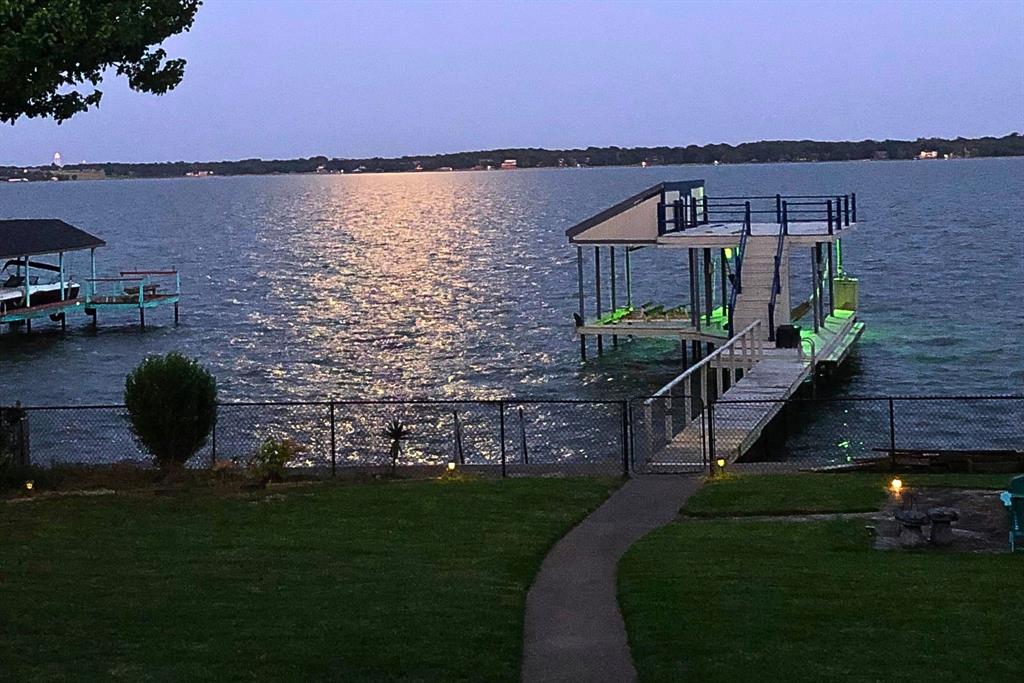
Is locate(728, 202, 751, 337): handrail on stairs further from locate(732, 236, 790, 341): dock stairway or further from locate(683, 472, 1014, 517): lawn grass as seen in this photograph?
locate(683, 472, 1014, 517): lawn grass

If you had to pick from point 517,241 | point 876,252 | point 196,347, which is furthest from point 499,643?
point 517,241

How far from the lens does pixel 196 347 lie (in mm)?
57938

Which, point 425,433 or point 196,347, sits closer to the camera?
point 425,433

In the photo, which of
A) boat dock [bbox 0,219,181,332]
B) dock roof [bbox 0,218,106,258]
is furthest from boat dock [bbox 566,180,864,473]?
dock roof [bbox 0,218,106,258]

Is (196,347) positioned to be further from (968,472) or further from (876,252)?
(876,252)

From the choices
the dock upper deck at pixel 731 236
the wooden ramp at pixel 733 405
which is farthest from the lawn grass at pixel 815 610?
the dock upper deck at pixel 731 236

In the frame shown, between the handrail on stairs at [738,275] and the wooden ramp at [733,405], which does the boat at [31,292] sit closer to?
the wooden ramp at [733,405]

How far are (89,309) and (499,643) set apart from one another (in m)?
54.5

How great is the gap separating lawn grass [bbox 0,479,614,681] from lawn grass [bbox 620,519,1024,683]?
50.4 inches

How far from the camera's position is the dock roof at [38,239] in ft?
194

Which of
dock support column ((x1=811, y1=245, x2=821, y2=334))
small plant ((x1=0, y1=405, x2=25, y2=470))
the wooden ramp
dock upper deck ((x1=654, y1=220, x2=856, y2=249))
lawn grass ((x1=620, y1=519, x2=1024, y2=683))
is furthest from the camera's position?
dock support column ((x1=811, y1=245, x2=821, y2=334))

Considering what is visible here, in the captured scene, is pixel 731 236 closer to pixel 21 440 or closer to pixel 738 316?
pixel 738 316

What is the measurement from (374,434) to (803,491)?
18018 mm

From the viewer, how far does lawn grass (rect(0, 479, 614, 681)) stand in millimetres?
11258
